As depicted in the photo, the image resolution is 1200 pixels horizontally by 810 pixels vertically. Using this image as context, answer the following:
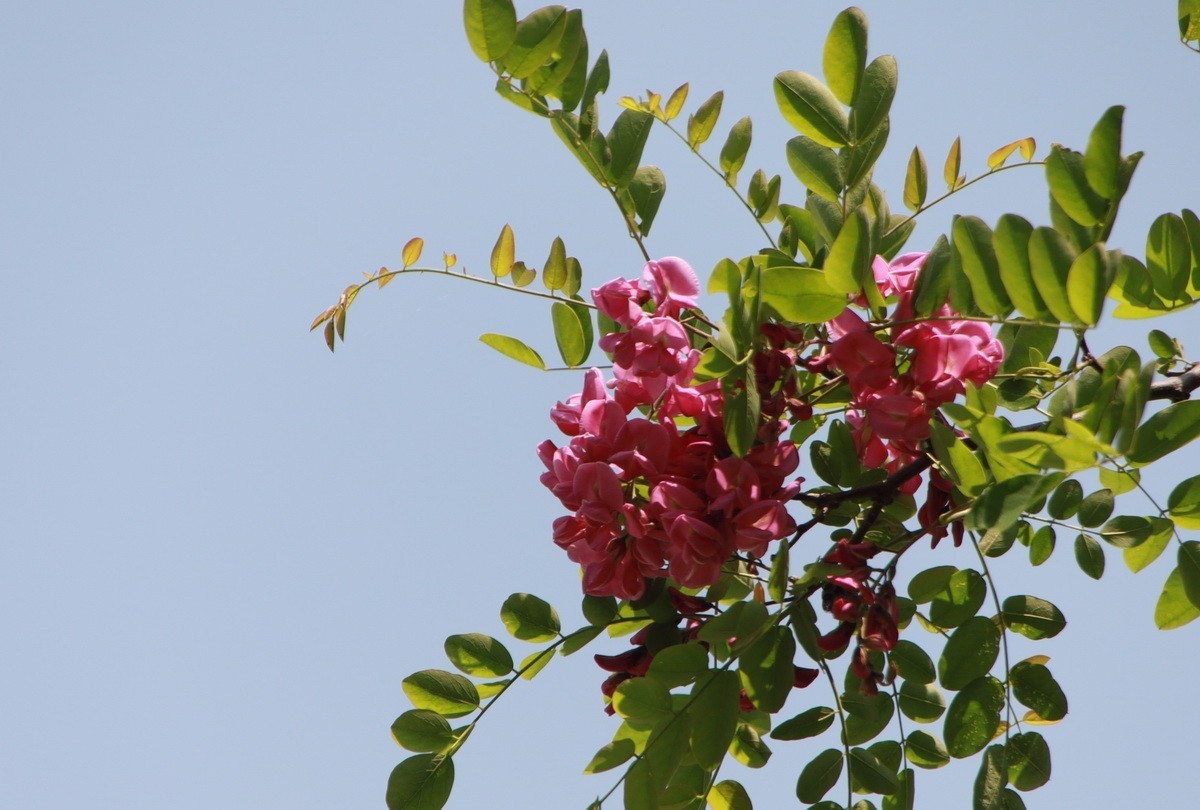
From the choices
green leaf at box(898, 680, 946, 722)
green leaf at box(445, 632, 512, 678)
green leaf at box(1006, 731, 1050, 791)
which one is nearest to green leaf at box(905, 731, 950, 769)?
green leaf at box(898, 680, 946, 722)

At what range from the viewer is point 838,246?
87 cm

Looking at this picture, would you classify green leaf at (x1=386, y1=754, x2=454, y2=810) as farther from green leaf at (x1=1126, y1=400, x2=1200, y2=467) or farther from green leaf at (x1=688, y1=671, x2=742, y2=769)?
green leaf at (x1=1126, y1=400, x2=1200, y2=467)

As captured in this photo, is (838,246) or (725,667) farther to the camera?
(725,667)

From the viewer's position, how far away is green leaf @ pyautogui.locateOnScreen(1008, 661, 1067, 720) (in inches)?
40.6

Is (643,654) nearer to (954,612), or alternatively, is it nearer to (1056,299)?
(954,612)

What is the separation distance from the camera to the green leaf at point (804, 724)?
1140mm

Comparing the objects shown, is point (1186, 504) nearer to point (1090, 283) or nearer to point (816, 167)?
point (1090, 283)

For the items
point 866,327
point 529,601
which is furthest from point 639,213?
point 529,601

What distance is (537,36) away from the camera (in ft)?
3.39

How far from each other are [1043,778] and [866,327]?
46cm

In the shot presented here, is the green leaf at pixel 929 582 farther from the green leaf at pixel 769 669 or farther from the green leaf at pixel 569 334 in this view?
the green leaf at pixel 569 334

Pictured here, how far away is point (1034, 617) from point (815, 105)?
0.53 metres

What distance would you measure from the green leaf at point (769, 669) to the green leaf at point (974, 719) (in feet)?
0.53

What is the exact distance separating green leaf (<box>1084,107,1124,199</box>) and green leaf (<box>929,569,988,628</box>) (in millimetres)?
406
